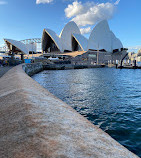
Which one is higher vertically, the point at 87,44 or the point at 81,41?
the point at 81,41

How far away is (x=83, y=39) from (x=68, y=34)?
32.7 ft

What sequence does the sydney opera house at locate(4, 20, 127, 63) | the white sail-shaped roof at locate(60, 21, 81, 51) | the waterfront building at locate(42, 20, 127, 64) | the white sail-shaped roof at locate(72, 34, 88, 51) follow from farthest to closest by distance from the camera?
1. the white sail-shaped roof at locate(60, 21, 81, 51)
2. the white sail-shaped roof at locate(72, 34, 88, 51)
3. the sydney opera house at locate(4, 20, 127, 63)
4. the waterfront building at locate(42, 20, 127, 64)

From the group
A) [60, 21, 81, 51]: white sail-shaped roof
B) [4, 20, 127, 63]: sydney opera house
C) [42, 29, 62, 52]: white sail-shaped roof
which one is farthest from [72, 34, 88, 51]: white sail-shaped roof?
[42, 29, 62, 52]: white sail-shaped roof

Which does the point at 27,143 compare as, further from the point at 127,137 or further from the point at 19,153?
the point at 127,137

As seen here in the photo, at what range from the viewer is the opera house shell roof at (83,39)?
74.9 meters

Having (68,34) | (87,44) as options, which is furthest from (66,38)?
(87,44)

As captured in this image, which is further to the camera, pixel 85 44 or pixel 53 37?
pixel 85 44

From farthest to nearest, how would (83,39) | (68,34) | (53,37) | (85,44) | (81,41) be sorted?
(68,34) → (83,39) → (85,44) → (81,41) → (53,37)

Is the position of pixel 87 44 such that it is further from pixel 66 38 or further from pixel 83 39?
pixel 66 38

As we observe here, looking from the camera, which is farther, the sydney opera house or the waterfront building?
the sydney opera house

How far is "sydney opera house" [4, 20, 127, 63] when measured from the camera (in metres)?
74.1

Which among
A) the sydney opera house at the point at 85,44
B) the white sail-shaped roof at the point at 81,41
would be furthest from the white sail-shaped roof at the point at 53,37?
the white sail-shaped roof at the point at 81,41

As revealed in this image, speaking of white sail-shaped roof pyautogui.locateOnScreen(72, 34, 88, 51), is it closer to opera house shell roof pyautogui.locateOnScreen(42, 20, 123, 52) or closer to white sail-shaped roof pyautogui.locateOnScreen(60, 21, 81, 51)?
opera house shell roof pyautogui.locateOnScreen(42, 20, 123, 52)

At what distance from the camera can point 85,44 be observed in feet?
258
